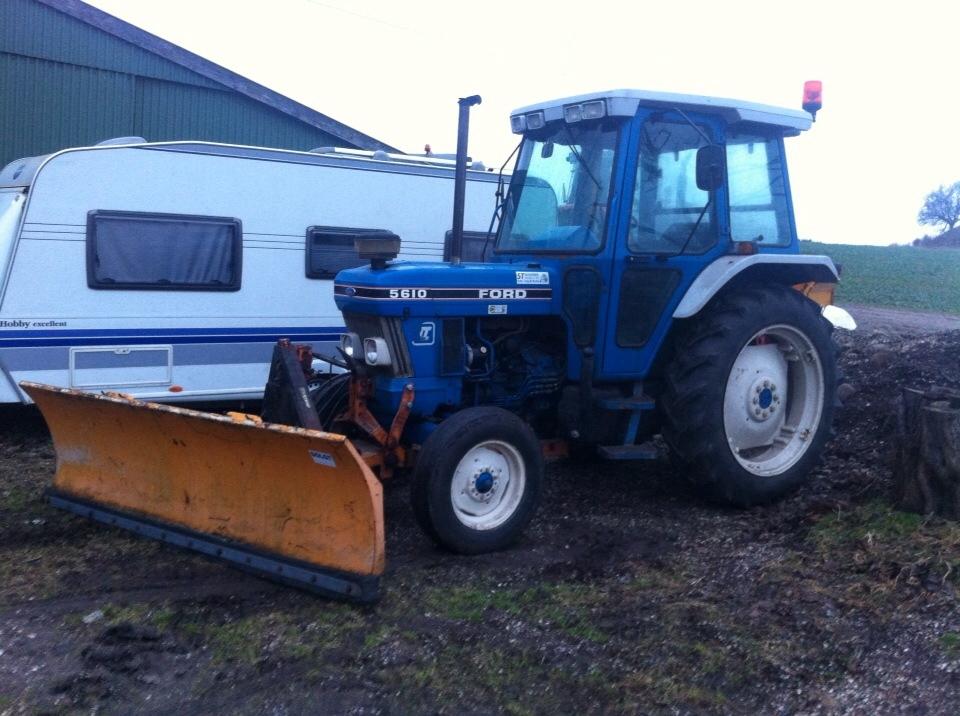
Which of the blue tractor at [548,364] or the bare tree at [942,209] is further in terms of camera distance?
the bare tree at [942,209]

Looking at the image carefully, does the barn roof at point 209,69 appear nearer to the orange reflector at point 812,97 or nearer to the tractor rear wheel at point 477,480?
the orange reflector at point 812,97

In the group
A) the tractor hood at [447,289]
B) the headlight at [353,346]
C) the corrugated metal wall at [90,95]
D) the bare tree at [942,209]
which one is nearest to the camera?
the tractor hood at [447,289]

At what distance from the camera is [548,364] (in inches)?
246

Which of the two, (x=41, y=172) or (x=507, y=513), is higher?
(x=41, y=172)

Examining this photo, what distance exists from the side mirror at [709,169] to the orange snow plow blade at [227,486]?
2617 mm

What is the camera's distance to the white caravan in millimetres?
7914

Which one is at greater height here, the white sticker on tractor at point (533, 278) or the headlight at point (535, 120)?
the headlight at point (535, 120)

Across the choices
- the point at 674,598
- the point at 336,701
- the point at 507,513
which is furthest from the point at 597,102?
the point at 336,701

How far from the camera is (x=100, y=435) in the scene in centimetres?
600

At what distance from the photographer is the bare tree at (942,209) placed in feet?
202

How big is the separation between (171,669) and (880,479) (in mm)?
4315

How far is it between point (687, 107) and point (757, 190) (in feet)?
2.68

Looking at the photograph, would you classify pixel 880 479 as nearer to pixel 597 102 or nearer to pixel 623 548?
pixel 623 548

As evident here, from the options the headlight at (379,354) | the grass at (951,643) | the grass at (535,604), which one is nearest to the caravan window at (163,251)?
the headlight at (379,354)
